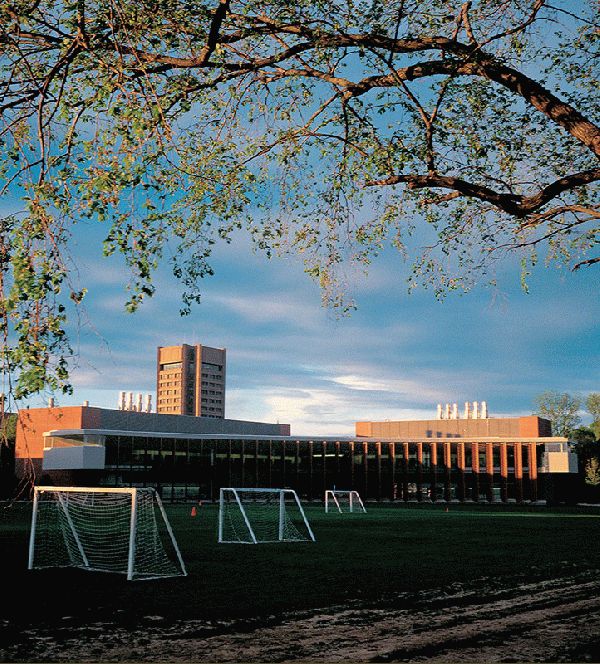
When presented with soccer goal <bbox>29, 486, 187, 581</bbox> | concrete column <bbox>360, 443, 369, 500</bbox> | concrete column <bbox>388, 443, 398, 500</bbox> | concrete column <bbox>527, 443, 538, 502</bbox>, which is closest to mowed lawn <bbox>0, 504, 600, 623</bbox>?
soccer goal <bbox>29, 486, 187, 581</bbox>

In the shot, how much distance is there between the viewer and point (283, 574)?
1473 cm

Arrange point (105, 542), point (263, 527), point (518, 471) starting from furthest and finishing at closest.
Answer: point (518, 471) < point (263, 527) < point (105, 542)

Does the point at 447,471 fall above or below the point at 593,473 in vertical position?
above

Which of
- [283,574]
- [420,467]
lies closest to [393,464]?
[420,467]

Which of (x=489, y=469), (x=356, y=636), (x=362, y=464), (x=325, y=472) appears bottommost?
(x=356, y=636)

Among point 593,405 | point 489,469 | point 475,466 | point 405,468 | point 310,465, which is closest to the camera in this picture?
point 310,465

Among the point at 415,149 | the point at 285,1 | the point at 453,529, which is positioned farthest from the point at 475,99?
the point at 453,529

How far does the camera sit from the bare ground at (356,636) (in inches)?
290

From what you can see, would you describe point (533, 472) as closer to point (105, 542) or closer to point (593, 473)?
point (593, 473)

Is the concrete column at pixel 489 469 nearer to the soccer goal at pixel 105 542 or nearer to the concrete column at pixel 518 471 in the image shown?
the concrete column at pixel 518 471

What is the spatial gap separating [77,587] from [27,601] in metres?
1.77

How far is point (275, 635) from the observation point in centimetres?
845

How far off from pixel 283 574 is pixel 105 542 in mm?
9457

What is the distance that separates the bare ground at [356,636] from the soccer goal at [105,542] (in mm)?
4500
